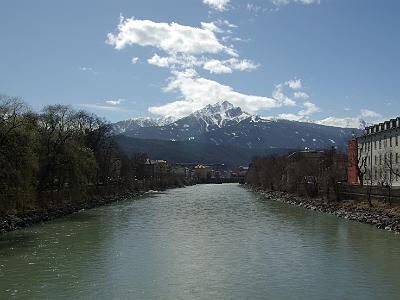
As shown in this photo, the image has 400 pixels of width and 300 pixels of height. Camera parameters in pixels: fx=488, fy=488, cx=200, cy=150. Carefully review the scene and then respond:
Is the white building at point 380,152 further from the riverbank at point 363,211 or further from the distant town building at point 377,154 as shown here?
the riverbank at point 363,211

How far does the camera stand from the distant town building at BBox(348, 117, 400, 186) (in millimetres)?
63375

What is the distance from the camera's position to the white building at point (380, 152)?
6328cm

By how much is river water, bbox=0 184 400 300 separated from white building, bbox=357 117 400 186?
25560 millimetres

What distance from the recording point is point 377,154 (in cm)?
6931

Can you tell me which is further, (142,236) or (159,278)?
(142,236)

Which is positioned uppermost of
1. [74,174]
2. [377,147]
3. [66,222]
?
[377,147]

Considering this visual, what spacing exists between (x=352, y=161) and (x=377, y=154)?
21.7 ft

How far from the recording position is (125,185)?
10819 cm

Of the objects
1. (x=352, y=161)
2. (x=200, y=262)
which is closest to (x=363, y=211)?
(x=200, y=262)

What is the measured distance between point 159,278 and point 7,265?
7998 millimetres

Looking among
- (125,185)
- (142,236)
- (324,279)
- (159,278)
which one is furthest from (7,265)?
(125,185)

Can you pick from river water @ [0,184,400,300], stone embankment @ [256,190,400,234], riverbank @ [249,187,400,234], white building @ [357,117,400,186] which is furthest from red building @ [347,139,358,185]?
river water @ [0,184,400,300]

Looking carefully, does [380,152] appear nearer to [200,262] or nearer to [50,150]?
[50,150]

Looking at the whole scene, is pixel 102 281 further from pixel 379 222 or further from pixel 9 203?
pixel 379 222
